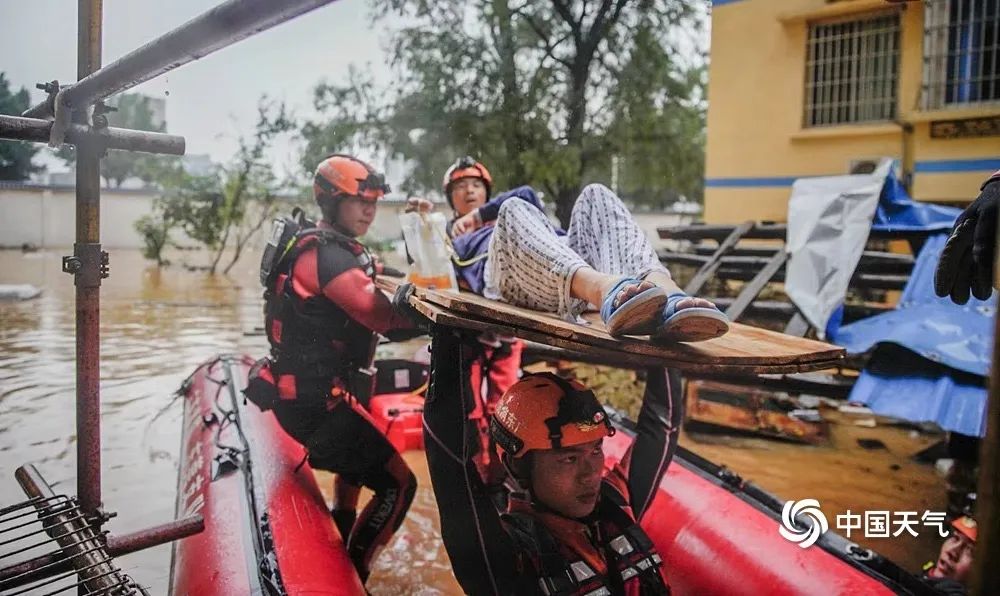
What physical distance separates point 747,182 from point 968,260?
7.41 m

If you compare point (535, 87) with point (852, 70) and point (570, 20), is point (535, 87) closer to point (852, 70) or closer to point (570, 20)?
point (570, 20)

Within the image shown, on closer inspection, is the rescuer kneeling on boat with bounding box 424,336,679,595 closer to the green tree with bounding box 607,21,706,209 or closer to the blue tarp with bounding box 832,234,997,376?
the blue tarp with bounding box 832,234,997,376

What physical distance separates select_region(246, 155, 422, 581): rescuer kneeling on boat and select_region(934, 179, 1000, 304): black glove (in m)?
1.97

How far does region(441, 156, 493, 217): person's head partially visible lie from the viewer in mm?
3998

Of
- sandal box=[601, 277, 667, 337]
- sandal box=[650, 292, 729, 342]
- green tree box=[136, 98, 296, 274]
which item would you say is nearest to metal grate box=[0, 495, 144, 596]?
sandal box=[601, 277, 667, 337]

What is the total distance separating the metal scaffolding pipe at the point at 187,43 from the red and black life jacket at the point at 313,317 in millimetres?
1114

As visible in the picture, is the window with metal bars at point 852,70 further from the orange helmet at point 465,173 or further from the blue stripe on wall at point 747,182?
the orange helmet at point 465,173

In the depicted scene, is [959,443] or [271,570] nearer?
[271,570]

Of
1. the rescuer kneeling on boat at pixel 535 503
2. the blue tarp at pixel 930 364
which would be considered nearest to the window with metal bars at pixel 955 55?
the blue tarp at pixel 930 364

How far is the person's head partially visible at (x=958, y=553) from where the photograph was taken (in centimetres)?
273

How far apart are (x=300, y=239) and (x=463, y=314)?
5.13 feet

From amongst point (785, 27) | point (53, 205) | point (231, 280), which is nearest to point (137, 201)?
point (53, 205)

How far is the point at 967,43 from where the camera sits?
574 centimetres

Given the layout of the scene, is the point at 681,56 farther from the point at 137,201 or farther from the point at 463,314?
the point at 137,201
